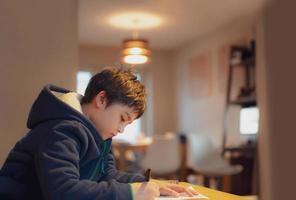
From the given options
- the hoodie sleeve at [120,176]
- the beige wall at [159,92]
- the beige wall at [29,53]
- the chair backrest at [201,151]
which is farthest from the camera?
the beige wall at [159,92]

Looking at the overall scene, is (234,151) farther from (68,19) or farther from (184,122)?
(68,19)

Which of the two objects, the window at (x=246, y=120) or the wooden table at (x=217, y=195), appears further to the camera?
the window at (x=246, y=120)

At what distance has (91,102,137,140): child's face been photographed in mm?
967

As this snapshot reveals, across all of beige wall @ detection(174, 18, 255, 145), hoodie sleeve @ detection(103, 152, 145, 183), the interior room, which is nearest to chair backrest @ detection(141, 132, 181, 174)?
the interior room

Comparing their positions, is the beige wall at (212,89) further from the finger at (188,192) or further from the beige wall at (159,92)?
the finger at (188,192)

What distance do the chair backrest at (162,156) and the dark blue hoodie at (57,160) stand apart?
3377 millimetres

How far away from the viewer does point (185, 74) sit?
20.9 feet

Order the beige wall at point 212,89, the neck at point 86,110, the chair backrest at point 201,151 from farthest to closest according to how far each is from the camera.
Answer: the beige wall at point 212,89 < the chair backrest at point 201,151 < the neck at point 86,110

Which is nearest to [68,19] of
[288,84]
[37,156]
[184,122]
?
[37,156]

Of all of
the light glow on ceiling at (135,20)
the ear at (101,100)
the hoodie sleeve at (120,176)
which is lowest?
the hoodie sleeve at (120,176)

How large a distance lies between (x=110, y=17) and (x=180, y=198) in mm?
4083

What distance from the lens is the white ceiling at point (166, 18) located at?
432 centimetres

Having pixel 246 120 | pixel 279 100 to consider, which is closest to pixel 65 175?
pixel 279 100

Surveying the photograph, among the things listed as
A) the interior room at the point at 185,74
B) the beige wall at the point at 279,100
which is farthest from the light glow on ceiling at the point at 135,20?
the beige wall at the point at 279,100
